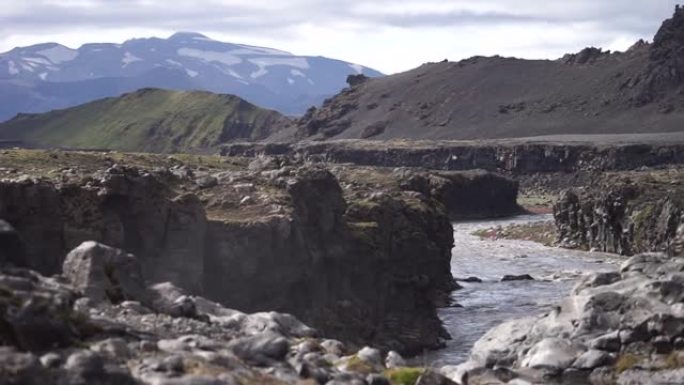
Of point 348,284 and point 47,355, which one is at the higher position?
point 47,355

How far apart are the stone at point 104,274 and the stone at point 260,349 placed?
15.1 feet

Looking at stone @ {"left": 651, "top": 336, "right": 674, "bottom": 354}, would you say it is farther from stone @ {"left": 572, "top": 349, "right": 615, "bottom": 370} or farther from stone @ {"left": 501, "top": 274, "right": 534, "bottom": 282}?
stone @ {"left": 501, "top": 274, "right": 534, "bottom": 282}

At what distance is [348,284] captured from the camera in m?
80.1

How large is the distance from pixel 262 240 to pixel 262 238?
0.12m

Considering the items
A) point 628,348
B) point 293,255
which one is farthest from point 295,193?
point 628,348

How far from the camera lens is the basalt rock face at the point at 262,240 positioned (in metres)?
58.9

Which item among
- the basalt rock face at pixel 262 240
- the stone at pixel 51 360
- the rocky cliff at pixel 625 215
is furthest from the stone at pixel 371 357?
the rocky cliff at pixel 625 215

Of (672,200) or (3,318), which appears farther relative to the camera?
(672,200)

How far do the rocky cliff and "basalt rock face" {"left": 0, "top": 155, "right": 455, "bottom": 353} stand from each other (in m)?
45.8

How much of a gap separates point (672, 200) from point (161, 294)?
113 meters

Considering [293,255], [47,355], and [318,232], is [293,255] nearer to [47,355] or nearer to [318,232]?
[318,232]

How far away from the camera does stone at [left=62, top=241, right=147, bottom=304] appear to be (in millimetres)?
32281

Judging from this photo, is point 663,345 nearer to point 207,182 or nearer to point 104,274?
point 104,274

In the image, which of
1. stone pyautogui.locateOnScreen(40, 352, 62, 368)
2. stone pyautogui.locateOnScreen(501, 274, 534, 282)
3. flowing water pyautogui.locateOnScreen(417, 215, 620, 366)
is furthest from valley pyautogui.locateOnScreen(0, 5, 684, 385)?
flowing water pyautogui.locateOnScreen(417, 215, 620, 366)
